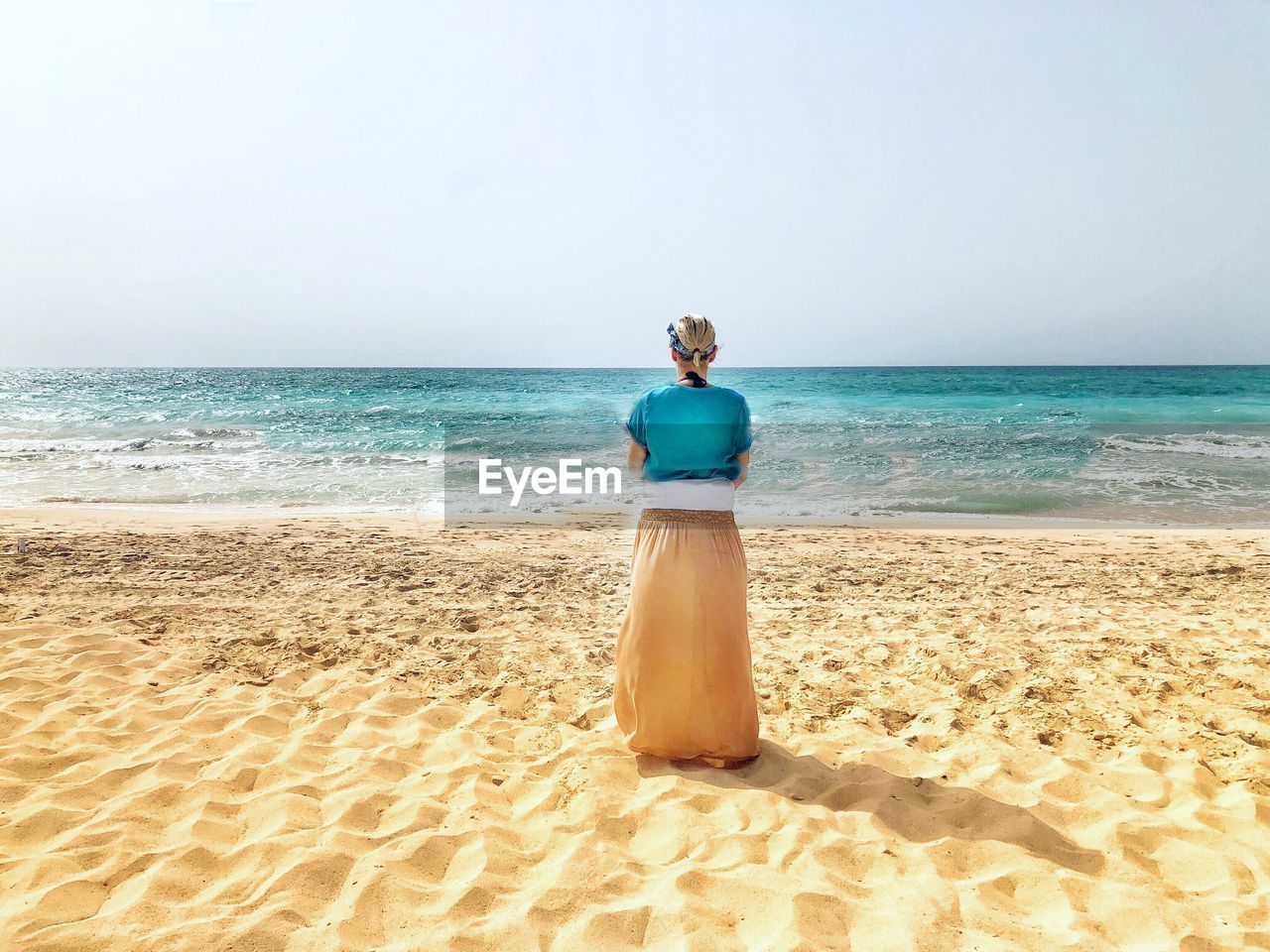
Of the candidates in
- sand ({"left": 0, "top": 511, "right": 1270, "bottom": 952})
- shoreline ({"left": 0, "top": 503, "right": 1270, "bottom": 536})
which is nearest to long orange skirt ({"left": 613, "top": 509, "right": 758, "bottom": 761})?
sand ({"left": 0, "top": 511, "right": 1270, "bottom": 952})

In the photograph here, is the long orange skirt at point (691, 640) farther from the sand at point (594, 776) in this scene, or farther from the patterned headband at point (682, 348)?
the patterned headband at point (682, 348)

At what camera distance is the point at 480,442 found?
23.7 metres

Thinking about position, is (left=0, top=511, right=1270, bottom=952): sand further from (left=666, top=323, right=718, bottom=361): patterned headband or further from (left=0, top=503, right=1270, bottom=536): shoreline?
(left=0, top=503, right=1270, bottom=536): shoreline

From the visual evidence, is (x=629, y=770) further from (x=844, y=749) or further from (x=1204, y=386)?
(x=1204, y=386)

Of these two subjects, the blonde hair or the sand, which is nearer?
the sand

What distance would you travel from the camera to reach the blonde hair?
11.0 ft

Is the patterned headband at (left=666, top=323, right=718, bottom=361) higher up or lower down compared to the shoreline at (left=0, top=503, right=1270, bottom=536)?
higher up

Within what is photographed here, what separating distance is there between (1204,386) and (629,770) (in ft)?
177

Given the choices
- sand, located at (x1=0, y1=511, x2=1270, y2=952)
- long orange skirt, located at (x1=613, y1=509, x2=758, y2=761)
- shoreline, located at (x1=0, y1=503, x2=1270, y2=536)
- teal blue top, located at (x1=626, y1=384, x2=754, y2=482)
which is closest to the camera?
sand, located at (x1=0, y1=511, x2=1270, y2=952)

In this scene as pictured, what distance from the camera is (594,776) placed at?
11.1 feet

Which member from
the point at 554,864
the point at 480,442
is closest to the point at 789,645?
the point at 554,864

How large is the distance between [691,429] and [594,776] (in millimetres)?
1621

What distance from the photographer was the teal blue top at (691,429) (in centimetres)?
332

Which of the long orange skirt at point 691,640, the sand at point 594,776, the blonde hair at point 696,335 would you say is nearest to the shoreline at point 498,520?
the sand at point 594,776
